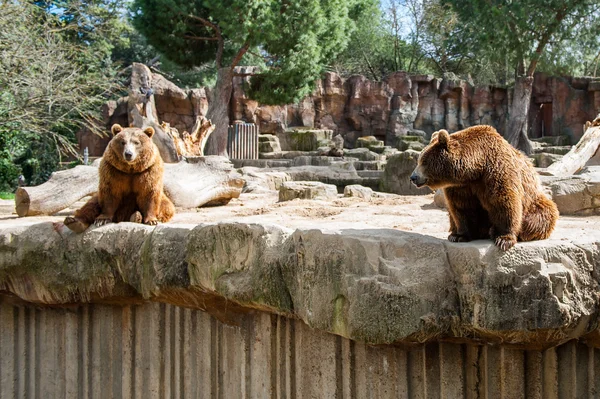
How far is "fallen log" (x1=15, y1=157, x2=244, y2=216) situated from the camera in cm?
644

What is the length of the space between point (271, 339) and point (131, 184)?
5.15ft

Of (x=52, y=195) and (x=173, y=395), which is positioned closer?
(x=173, y=395)

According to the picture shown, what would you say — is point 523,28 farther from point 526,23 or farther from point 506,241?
point 506,241

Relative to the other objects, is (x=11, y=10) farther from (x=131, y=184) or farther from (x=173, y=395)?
(x=173, y=395)

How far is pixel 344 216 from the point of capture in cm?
547

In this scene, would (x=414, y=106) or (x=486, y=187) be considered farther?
(x=414, y=106)

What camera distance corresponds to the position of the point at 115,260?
452 centimetres

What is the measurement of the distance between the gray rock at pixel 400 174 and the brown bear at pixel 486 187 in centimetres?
624

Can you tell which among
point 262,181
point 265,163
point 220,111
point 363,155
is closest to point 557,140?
point 363,155

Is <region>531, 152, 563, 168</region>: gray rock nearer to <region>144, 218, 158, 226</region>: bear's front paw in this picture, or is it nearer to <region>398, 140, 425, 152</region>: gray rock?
<region>398, 140, 425, 152</region>: gray rock

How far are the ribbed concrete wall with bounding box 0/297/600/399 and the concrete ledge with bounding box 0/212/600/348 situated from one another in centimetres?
21

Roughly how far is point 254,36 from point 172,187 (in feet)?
36.9

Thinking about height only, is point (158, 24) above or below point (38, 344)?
above

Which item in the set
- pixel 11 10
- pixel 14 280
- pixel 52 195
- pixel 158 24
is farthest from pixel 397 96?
pixel 14 280
